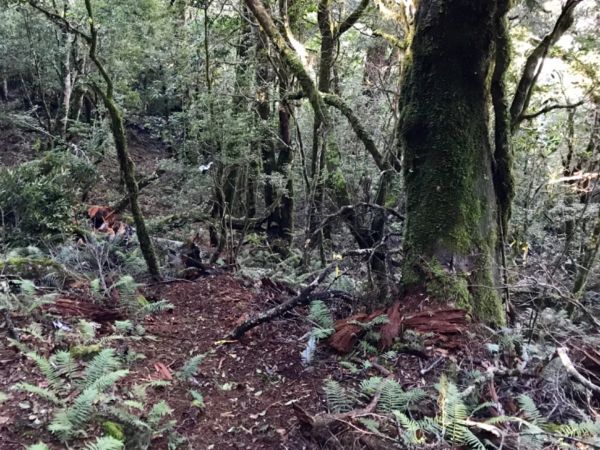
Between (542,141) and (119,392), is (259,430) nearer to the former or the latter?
(119,392)

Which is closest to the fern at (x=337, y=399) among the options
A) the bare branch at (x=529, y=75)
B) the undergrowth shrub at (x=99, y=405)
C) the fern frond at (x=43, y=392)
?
the undergrowth shrub at (x=99, y=405)

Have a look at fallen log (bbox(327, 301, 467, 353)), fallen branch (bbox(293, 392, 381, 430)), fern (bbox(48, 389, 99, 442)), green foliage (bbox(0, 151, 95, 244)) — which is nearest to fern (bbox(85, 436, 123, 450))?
fern (bbox(48, 389, 99, 442))

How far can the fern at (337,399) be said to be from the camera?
351cm

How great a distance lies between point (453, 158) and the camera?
4.95 metres

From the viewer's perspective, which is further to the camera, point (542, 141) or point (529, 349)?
point (542, 141)

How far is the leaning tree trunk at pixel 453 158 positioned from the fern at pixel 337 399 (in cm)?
156

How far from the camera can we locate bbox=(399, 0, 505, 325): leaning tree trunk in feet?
15.8

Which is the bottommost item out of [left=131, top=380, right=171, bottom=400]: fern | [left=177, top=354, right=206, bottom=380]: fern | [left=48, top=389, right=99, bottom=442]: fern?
[left=177, top=354, right=206, bottom=380]: fern

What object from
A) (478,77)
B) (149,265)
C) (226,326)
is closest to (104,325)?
(226,326)

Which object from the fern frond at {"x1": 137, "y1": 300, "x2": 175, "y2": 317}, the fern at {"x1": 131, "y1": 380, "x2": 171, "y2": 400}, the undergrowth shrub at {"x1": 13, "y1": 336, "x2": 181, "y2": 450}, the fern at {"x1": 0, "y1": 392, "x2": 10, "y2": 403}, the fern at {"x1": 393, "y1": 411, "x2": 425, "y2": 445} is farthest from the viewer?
the fern frond at {"x1": 137, "y1": 300, "x2": 175, "y2": 317}

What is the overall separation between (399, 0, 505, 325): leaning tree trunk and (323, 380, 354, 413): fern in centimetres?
156

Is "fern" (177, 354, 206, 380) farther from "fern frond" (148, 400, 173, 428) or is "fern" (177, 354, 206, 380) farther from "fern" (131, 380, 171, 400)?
"fern frond" (148, 400, 173, 428)

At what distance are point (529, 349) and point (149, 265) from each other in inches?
201

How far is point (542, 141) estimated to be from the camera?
11.3 metres
